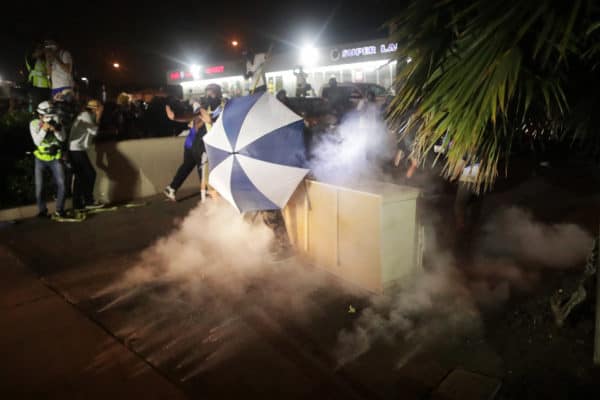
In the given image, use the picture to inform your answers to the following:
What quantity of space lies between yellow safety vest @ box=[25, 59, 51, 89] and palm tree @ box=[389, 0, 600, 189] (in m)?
7.91

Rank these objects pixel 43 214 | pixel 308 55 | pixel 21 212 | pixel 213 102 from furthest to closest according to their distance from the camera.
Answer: pixel 308 55 → pixel 213 102 → pixel 21 212 → pixel 43 214

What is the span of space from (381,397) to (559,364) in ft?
4.17

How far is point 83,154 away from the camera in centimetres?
763

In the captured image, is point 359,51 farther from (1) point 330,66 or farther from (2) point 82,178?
(2) point 82,178

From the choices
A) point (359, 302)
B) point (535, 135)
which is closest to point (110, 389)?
point (359, 302)

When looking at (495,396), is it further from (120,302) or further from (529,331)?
(120,302)

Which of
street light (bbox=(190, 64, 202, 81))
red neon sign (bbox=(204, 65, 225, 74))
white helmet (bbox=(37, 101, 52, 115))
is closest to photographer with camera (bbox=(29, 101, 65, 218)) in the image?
white helmet (bbox=(37, 101, 52, 115))

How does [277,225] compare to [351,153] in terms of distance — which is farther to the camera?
[351,153]

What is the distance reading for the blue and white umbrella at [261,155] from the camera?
4.43m

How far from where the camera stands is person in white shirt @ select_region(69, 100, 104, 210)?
753 cm

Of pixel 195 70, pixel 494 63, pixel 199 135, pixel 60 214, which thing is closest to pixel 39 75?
pixel 60 214

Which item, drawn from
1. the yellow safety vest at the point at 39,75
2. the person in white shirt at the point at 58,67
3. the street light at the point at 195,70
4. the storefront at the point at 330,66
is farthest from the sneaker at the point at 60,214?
the street light at the point at 195,70

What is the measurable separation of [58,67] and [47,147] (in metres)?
2.09

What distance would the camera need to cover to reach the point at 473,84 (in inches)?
89.4
